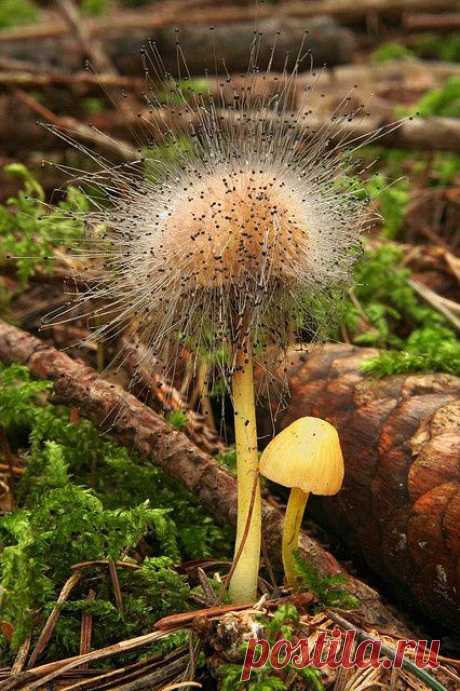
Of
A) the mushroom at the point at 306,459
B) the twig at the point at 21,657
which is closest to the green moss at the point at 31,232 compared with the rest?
the mushroom at the point at 306,459

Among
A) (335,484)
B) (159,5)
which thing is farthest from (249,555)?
(159,5)

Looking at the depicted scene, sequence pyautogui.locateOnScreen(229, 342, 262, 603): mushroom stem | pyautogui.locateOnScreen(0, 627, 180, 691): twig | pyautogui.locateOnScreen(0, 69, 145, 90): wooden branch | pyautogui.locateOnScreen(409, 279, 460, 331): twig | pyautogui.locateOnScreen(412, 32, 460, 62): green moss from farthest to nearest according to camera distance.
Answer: pyautogui.locateOnScreen(412, 32, 460, 62): green moss
pyautogui.locateOnScreen(0, 69, 145, 90): wooden branch
pyautogui.locateOnScreen(409, 279, 460, 331): twig
pyautogui.locateOnScreen(229, 342, 262, 603): mushroom stem
pyautogui.locateOnScreen(0, 627, 180, 691): twig

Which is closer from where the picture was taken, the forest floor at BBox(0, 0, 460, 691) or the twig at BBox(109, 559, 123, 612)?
the forest floor at BBox(0, 0, 460, 691)

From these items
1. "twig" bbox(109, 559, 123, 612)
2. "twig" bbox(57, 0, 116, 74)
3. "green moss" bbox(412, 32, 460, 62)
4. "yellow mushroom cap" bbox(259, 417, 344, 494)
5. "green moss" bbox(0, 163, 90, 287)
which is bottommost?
"twig" bbox(109, 559, 123, 612)

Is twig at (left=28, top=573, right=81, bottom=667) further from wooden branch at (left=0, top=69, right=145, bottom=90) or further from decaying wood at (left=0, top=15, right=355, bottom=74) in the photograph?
decaying wood at (left=0, top=15, right=355, bottom=74)

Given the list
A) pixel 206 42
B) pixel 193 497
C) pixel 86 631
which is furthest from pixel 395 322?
pixel 206 42

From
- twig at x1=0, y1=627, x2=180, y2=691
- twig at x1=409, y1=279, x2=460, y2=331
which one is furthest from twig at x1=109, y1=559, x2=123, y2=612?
twig at x1=409, y1=279, x2=460, y2=331

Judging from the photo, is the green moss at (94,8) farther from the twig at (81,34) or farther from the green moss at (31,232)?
the green moss at (31,232)
